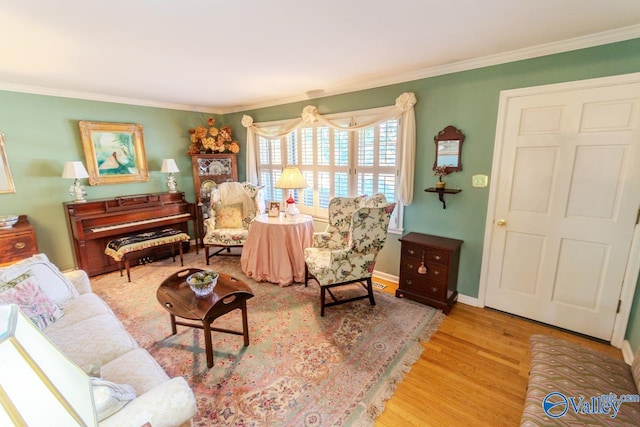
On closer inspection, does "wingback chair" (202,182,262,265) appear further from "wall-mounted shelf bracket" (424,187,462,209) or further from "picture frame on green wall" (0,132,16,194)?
"wall-mounted shelf bracket" (424,187,462,209)

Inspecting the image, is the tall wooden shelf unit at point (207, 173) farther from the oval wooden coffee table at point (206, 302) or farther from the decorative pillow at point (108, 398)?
the decorative pillow at point (108, 398)

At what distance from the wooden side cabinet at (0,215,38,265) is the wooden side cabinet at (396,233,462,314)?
13.5 ft

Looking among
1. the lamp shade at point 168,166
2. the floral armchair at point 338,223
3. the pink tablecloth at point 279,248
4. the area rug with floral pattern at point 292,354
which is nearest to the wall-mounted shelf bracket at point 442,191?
the floral armchair at point 338,223

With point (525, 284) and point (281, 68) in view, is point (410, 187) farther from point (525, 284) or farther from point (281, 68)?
point (281, 68)

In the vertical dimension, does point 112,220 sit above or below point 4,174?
below

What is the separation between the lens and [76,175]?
11.2ft

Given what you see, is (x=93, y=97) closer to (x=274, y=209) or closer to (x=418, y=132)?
(x=274, y=209)

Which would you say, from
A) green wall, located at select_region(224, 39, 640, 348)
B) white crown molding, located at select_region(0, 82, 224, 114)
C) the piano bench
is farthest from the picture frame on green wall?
green wall, located at select_region(224, 39, 640, 348)

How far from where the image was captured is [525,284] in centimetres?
268

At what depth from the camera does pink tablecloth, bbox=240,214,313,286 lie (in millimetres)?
3336

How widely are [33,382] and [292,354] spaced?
2075 millimetres

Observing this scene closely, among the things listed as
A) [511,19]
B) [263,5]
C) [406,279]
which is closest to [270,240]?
[406,279]

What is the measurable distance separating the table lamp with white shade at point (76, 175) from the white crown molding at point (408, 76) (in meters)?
0.90

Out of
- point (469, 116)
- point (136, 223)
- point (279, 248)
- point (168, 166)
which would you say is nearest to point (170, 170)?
point (168, 166)
